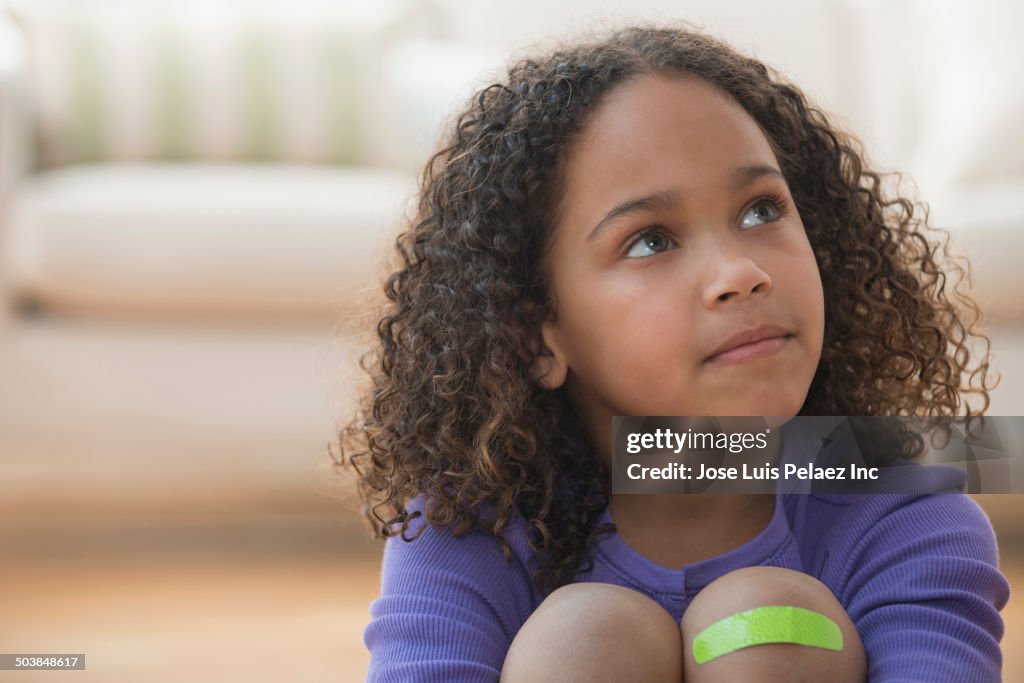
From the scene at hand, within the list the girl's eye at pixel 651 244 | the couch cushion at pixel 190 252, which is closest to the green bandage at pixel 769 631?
the girl's eye at pixel 651 244

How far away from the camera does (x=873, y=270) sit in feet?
3.71

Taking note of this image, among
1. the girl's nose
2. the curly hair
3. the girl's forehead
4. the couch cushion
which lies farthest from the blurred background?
the girl's nose

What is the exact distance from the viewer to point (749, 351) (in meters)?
0.91

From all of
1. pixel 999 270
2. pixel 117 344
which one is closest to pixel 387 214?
pixel 117 344

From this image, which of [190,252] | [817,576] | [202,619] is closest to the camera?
[817,576]

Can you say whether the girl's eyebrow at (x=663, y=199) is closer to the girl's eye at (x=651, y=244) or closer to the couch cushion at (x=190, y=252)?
the girl's eye at (x=651, y=244)

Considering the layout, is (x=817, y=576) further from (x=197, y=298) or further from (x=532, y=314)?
(x=197, y=298)

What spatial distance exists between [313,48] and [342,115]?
14cm

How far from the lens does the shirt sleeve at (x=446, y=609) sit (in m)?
0.90

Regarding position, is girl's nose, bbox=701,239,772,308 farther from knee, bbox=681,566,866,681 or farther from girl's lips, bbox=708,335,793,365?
knee, bbox=681,566,866,681

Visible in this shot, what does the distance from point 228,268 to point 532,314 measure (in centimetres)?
96

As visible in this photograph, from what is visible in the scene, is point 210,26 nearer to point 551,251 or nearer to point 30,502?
point 30,502

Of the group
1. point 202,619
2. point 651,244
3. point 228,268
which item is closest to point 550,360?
point 651,244

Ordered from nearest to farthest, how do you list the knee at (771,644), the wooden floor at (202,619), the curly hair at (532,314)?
the knee at (771,644) < the curly hair at (532,314) < the wooden floor at (202,619)
